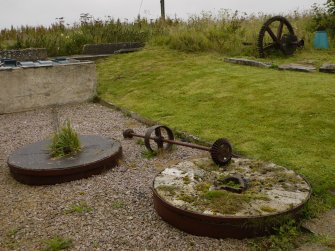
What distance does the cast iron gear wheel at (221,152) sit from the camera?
407 centimetres

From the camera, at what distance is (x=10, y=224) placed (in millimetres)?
3559

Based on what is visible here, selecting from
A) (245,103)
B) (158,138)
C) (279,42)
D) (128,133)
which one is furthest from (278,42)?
(158,138)

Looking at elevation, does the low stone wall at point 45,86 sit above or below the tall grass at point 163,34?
below

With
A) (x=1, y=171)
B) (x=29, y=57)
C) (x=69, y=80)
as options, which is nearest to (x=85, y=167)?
(x=1, y=171)

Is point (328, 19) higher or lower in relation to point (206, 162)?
Answer: higher

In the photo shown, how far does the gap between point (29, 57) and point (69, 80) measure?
2.62m

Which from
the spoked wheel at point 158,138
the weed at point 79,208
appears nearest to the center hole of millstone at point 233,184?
the weed at point 79,208

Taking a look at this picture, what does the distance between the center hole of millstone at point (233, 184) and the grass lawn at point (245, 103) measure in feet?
2.11

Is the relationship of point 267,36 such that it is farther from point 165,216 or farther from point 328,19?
point 165,216

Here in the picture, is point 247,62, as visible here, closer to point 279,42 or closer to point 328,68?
point 279,42

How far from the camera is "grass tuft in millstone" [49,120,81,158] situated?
15.7 ft

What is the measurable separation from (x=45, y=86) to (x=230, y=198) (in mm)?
5851

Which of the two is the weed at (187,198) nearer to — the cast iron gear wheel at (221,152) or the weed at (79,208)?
the cast iron gear wheel at (221,152)

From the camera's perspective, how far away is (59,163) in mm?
4527
